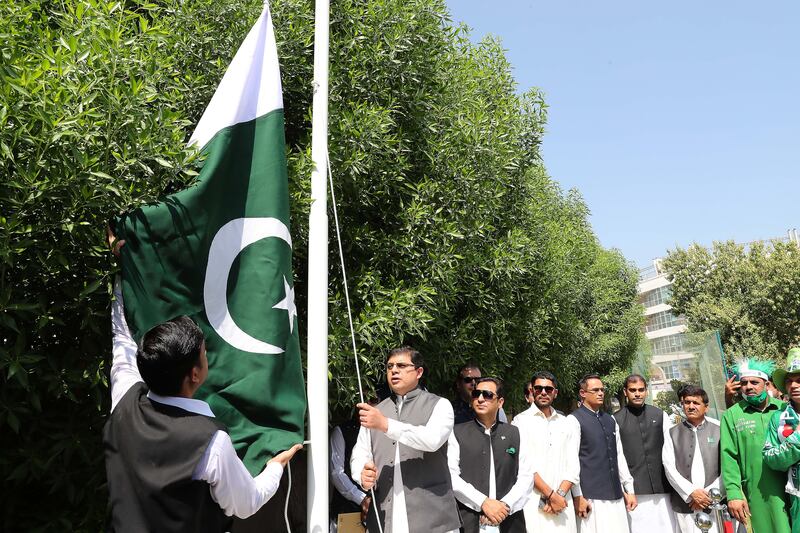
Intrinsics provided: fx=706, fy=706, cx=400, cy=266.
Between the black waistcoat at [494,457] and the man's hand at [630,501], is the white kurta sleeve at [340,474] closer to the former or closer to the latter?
the black waistcoat at [494,457]

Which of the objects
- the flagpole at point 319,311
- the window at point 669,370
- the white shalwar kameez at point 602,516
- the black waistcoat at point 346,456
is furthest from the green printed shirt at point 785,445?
the window at point 669,370

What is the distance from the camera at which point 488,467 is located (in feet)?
19.7

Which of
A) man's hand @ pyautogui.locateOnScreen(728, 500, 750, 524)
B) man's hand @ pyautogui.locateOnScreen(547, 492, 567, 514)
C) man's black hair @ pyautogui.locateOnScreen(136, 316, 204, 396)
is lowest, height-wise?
man's hand @ pyautogui.locateOnScreen(728, 500, 750, 524)

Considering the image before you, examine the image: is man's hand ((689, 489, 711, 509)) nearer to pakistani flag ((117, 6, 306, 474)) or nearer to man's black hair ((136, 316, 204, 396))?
pakistani flag ((117, 6, 306, 474))

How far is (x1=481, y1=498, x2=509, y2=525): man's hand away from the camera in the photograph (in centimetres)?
570

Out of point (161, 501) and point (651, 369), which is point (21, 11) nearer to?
point (161, 501)

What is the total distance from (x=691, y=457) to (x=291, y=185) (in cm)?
527

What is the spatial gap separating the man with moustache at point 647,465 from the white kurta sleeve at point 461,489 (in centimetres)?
288

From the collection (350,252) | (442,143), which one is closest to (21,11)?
(350,252)

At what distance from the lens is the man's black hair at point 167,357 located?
9.21 ft

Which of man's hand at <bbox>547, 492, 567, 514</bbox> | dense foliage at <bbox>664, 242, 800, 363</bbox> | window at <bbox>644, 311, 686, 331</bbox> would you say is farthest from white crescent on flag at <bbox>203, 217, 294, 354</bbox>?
window at <bbox>644, 311, 686, 331</bbox>

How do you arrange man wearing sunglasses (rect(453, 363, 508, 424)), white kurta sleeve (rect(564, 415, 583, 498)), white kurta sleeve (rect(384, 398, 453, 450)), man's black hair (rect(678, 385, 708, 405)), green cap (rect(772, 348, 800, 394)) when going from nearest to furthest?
white kurta sleeve (rect(384, 398, 453, 450)), green cap (rect(772, 348, 800, 394)), man wearing sunglasses (rect(453, 363, 508, 424)), white kurta sleeve (rect(564, 415, 583, 498)), man's black hair (rect(678, 385, 708, 405))

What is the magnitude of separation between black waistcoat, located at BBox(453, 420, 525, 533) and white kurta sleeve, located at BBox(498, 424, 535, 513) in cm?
3

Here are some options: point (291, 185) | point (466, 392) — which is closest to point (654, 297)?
point (466, 392)
